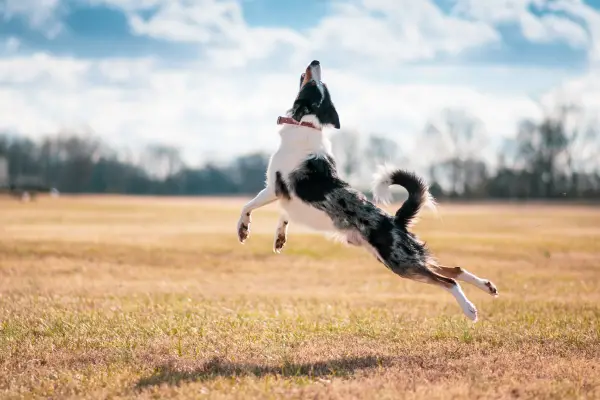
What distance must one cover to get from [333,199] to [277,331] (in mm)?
2355

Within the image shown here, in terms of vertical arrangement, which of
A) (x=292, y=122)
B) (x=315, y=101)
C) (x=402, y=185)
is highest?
(x=315, y=101)

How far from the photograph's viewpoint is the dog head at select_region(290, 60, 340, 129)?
7.95 meters

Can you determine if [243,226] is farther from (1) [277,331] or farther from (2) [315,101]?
(2) [315,101]

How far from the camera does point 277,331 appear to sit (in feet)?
28.6

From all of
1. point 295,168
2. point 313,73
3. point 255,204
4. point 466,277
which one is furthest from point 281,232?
point 466,277

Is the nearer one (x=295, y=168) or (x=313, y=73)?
(x=295, y=168)

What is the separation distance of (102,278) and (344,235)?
1078 cm

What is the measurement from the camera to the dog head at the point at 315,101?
26.1 ft

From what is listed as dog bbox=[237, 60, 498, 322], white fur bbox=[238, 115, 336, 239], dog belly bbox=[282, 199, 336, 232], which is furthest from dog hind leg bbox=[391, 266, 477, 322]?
white fur bbox=[238, 115, 336, 239]

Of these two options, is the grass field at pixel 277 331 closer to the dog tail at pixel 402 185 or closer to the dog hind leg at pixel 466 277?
the dog tail at pixel 402 185

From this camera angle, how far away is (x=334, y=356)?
721 centimetres

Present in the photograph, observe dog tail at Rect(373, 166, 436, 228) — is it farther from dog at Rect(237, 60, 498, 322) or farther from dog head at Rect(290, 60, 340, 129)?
dog head at Rect(290, 60, 340, 129)

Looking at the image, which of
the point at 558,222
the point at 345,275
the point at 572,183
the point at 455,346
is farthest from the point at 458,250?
the point at 572,183

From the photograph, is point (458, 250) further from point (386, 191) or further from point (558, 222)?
point (558, 222)
